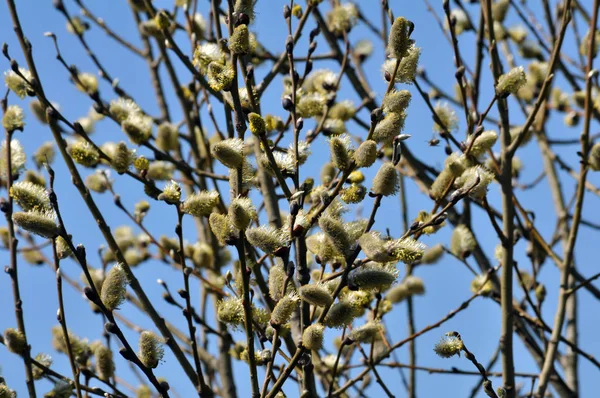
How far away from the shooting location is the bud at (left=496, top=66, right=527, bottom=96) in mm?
2195

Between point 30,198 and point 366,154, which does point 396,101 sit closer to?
point 366,154

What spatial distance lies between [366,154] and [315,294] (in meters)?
0.31

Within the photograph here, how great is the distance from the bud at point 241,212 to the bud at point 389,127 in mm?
323

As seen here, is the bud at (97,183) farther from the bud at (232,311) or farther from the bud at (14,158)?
the bud at (232,311)

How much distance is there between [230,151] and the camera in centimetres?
166

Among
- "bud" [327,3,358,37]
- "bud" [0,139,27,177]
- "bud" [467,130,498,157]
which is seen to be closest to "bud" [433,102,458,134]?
"bud" [467,130,498,157]

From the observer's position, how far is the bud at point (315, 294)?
1.53 meters

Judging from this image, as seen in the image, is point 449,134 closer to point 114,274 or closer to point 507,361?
point 507,361

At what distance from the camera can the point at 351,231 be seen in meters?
1.60

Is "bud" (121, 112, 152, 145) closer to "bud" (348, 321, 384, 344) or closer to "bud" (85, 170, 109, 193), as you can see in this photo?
"bud" (85, 170, 109, 193)

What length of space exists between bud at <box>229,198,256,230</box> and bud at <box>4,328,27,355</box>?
674 millimetres

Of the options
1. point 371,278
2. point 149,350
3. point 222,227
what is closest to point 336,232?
point 371,278

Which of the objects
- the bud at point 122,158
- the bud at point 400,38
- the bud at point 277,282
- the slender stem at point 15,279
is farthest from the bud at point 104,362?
the bud at point 400,38

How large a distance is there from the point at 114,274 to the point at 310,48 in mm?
1023
